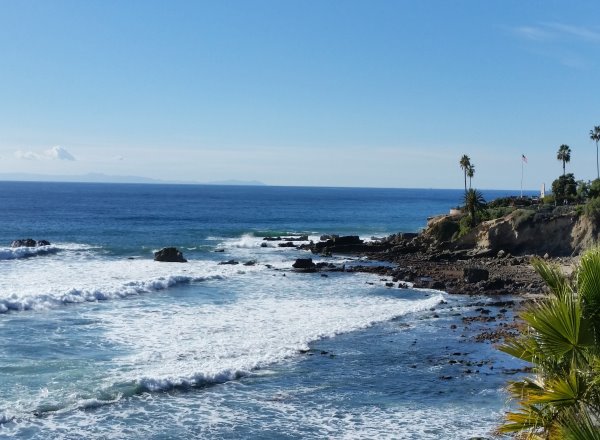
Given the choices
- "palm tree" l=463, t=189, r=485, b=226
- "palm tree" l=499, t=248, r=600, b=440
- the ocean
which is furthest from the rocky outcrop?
"palm tree" l=499, t=248, r=600, b=440

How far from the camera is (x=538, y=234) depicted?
193 feet

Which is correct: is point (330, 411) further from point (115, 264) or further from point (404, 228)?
point (404, 228)

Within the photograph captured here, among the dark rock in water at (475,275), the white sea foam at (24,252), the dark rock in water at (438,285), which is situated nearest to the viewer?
the dark rock in water at (438,285)

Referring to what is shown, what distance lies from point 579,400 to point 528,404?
727 millimetres

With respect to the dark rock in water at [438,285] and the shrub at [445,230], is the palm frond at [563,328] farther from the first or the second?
the shrub at [445,230]

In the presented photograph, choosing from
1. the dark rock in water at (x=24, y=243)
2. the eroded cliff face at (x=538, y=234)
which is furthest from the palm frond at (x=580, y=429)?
the dark rock in water at (x=24, y=243)

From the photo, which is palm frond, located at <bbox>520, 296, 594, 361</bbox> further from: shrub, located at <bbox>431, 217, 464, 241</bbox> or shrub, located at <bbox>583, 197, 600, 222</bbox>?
shrub, located at <bbox>431, 217, 464, 241</bbox>

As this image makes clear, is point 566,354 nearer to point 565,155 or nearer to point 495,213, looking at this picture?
point 495,213

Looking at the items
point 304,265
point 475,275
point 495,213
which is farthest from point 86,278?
point 495,213

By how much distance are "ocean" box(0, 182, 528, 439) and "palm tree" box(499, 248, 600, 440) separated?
85.6 inches

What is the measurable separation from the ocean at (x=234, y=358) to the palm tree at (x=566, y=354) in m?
2.17

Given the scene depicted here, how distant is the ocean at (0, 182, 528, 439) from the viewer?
2011cm

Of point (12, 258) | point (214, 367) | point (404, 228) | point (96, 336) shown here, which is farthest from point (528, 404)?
point (404, 228)

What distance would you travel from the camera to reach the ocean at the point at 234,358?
792 inches
